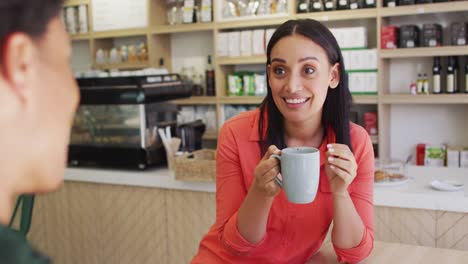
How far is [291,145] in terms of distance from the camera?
1.68m

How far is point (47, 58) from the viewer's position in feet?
1.52

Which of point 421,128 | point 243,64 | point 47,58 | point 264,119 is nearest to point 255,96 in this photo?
point 243,64

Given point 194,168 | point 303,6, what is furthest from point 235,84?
point 194,168

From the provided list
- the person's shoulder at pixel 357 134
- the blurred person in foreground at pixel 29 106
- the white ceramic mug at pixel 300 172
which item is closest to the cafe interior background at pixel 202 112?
the person's shoulder at pixel 357 134

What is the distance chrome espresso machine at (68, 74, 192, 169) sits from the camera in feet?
10.3

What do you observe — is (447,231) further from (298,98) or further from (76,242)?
(76,242)

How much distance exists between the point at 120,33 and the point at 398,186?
3478 mm

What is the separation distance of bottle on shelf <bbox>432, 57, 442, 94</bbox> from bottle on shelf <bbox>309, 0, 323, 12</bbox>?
98 cm

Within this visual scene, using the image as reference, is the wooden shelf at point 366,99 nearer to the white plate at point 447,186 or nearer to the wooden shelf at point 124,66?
the white plate at point 447,186

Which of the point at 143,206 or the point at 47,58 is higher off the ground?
the point at 47,58

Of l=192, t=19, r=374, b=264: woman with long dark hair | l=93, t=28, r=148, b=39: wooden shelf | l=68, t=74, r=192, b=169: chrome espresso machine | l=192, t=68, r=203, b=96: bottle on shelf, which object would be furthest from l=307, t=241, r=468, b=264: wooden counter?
l=93, t=28, r=148, b=39: wooden shelf

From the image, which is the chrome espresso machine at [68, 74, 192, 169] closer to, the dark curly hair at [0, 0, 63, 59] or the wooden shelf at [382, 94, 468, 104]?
the wooden shelf at [382, 94, 468, 104]

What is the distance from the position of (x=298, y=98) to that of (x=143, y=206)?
1.79m

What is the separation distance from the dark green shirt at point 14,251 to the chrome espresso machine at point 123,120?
2.68 metres
